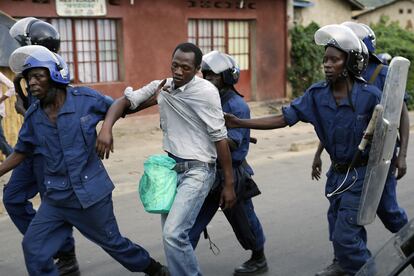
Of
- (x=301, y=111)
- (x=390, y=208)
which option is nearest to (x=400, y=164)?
(x=390, y=208)

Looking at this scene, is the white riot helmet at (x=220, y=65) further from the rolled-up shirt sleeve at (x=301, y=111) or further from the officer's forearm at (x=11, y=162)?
the officer's forearm at (x=11, y=162)

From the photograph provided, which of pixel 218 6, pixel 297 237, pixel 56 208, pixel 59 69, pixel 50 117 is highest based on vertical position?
pixel 218 6

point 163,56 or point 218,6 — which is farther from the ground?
point 218,6

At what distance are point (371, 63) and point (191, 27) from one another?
9.94 meters

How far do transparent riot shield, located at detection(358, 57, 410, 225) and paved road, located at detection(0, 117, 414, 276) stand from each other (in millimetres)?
1311

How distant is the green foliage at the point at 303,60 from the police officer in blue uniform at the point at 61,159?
13021 millimetres

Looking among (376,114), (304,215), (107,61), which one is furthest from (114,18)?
(376,114)

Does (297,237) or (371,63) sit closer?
(371,63)

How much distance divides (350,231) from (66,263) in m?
2.15

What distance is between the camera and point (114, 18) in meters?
13.0

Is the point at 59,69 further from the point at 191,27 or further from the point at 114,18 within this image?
the point at 191,27

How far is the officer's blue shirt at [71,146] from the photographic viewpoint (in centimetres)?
411

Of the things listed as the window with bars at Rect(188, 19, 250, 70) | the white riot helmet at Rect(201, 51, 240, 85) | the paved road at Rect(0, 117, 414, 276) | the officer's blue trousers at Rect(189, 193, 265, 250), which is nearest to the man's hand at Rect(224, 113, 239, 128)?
the white riot helmet at Rect(201, 51, 240, 85)

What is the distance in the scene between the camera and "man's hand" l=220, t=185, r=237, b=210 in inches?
172
